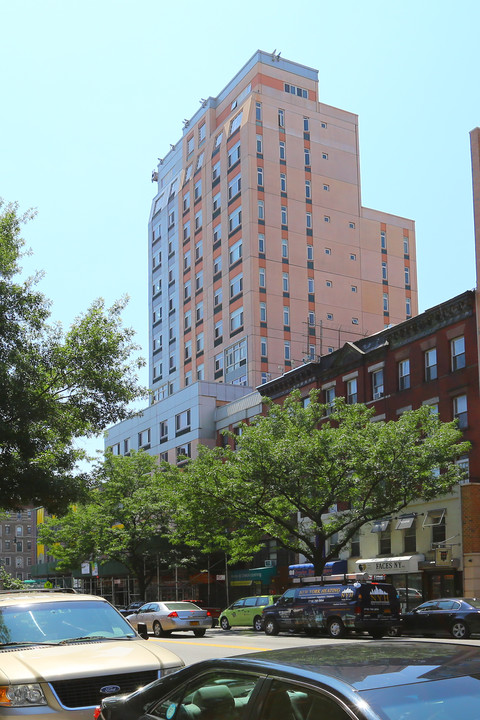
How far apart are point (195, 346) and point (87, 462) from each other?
5102 centimetres

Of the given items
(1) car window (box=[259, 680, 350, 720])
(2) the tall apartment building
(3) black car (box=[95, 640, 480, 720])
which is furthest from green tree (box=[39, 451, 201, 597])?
(1) car window (box=[259, 680, 350, 720])

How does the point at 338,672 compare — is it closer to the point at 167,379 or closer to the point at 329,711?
the point at 329,711

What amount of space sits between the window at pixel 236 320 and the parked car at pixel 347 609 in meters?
38.0

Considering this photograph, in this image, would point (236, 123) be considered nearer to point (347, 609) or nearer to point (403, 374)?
point (403, 374)

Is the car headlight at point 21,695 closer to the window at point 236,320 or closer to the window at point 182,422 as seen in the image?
the window at point 182,422

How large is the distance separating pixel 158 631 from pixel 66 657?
26687mm

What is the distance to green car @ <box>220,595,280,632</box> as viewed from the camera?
3500 cm

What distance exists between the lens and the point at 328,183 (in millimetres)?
72625

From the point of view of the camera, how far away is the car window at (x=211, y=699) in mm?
4422

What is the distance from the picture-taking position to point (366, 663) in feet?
13.6

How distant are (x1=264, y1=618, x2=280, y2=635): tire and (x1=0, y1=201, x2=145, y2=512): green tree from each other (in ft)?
45.0

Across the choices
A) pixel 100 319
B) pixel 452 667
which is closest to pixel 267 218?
Result: pixel 100 319

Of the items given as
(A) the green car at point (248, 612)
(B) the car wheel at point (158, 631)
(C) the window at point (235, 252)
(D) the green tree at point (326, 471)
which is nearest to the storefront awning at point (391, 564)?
(D) the green tree at point (326, 471)

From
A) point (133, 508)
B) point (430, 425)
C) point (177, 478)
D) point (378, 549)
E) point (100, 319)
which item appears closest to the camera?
point (100, 319)
